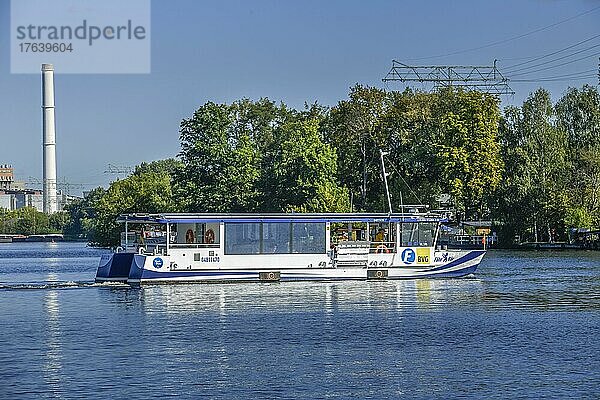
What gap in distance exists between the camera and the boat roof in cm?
7119

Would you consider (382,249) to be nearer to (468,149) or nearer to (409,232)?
(409,232)

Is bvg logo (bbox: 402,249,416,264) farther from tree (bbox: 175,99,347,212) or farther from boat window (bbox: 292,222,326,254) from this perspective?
tree (bbox: 175,99,347,212)

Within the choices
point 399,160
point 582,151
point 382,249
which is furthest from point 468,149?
point 382,249

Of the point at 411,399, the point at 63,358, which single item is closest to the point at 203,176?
the point at 63,358

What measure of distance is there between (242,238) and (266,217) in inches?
85.7

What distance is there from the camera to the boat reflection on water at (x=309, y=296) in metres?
59.1

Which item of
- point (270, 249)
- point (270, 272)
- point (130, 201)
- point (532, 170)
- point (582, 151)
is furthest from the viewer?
point (130, 201)

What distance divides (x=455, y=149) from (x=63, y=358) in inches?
3390

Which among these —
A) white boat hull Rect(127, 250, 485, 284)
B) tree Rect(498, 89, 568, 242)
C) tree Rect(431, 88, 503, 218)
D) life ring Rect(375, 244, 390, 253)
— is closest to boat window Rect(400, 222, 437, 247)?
life ring Rect(375, 244, 390, 253)

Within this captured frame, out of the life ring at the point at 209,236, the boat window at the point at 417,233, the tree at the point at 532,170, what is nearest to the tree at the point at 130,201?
the tree at the point at 532,170

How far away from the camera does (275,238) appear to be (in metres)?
72.9

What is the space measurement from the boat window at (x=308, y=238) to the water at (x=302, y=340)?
105 inches

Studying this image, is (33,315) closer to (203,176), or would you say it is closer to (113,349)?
(113,349)

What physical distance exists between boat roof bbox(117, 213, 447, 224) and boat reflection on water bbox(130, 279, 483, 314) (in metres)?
4.36
